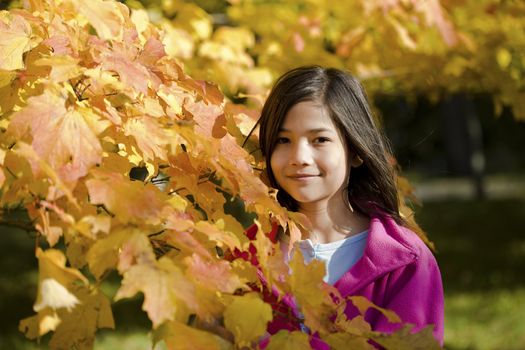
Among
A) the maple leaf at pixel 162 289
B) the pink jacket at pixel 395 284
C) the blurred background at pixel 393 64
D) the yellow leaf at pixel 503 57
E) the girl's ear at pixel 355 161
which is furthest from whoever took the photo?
the yellow leaf at pixel 503 57

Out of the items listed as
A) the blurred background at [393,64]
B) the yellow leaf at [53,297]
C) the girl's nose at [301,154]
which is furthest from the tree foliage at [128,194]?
the blurred background at [393,64]

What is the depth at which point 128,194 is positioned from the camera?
134cm

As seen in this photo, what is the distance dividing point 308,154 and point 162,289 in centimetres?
72

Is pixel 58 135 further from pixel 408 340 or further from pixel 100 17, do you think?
pixel 408 340

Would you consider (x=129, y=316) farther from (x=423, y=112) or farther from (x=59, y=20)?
(x=423, y=112)

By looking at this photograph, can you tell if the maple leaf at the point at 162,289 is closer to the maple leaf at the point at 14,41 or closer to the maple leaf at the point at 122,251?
the maple leaf at the point at 122,251

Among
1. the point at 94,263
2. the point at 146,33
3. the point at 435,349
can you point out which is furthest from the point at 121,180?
the point at 146,33

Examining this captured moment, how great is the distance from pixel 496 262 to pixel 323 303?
756cm

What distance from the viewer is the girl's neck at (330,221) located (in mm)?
1985

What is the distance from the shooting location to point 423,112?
1842 cm

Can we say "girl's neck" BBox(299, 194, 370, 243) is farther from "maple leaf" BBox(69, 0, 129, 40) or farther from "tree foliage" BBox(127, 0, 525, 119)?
"tree foliage" BBox(127, 0, 525, 119)

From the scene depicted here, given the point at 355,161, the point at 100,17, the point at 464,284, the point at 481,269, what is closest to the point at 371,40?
the point at 355,161

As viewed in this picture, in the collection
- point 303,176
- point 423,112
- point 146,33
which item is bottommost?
point 423,112

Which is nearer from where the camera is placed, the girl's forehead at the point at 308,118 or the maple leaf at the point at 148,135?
the maple leaf at the point at 148,135
